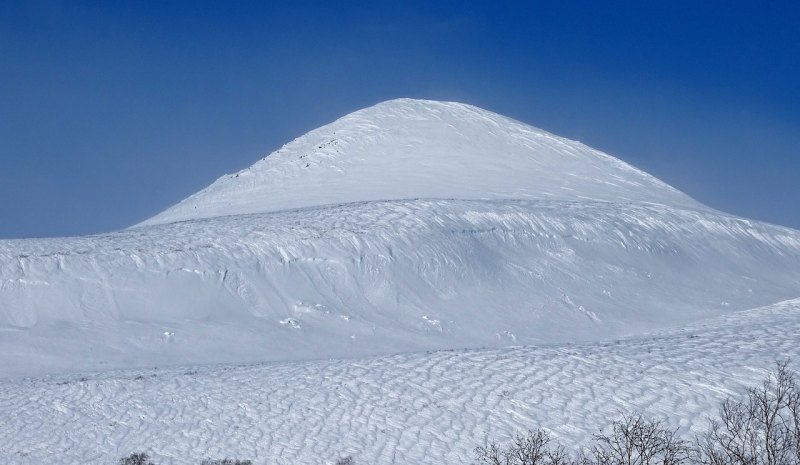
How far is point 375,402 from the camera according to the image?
23.0m

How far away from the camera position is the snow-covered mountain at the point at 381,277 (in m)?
32.7

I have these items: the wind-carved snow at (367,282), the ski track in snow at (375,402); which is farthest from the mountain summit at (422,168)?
the ski track in snow at (375,402)

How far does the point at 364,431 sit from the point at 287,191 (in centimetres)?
3672

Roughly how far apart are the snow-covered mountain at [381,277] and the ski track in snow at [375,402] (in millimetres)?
5859

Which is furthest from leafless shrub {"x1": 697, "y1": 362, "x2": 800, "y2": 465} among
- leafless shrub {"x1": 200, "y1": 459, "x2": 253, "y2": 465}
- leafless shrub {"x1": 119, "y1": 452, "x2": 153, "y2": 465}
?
leafless shrub {"x1": 119, "y1": 452, "x2": 153, "y2": 465}

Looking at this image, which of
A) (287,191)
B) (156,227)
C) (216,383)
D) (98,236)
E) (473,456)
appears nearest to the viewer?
(473,456)

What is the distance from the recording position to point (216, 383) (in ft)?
81.3

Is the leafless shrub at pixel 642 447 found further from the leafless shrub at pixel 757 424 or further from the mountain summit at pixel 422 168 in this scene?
the mountain summit at pixel 422 168

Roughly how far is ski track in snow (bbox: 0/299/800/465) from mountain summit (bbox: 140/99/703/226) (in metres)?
25.3

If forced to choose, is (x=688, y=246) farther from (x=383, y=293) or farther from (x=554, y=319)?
(x=383, y=293)

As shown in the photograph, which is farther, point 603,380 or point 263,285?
point 263,285

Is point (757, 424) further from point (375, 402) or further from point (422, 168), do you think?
point (422, 168)

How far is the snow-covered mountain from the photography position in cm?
3269

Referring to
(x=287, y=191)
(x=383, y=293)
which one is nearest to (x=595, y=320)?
(x=383, y=293)
